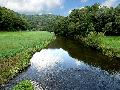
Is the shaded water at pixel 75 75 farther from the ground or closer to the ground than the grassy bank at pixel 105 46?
closer to the ground

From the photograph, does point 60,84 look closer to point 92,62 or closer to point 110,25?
point 92,62

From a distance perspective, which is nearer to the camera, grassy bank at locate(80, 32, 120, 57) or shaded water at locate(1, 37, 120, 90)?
shaded water at locate(1, 37, 120, 90)

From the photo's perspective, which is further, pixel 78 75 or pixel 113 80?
pixel 78 75

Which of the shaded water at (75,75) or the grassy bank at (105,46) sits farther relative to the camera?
the grassy bank at (105,46)

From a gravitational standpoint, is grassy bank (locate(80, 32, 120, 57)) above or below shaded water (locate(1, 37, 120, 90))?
above

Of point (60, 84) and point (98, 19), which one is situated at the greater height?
point (98, 19)

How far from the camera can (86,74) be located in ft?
133

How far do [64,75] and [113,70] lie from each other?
944 centimetres

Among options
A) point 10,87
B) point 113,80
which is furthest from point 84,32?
point 10,87

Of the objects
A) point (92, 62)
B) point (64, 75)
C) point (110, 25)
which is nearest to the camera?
point (64, 75)

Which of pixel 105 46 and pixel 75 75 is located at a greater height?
pixel 105 46

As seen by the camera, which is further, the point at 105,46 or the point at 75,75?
the point at 105,46

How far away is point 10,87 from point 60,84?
6.72 meters

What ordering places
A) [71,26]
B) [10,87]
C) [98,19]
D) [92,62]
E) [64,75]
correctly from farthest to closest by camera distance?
1. [71,26]
2. [98,19]
3. [92,62]
4. [64,75]
5. [10,87]
